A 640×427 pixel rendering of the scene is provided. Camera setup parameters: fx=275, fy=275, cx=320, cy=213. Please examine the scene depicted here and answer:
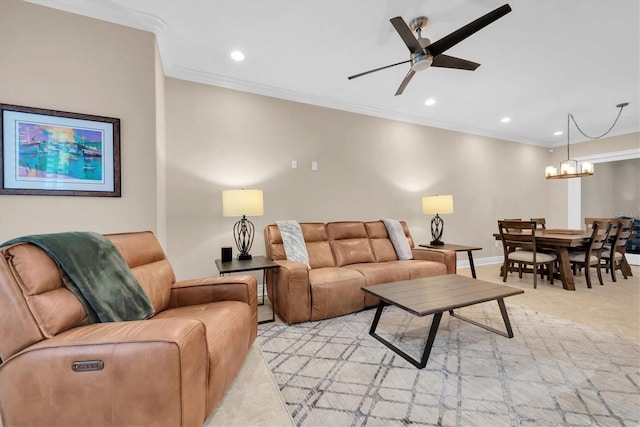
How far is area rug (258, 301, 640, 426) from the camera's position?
1385mm

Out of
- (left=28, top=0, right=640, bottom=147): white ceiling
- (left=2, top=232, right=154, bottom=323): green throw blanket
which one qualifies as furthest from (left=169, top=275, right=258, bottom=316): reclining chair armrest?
(left=28, top=0, right=640, bottom=147): white ceiling

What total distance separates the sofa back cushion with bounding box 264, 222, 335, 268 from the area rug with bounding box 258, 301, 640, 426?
0.75 m

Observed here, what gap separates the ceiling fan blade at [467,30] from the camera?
1750 millimetres

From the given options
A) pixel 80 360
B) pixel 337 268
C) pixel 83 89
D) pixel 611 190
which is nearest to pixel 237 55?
pixel 83 89

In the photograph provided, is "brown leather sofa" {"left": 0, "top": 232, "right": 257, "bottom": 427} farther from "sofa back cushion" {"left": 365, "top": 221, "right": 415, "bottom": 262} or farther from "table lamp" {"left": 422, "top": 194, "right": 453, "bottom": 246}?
"table lamp" {"left": 422, "top": 194, "right": 453, "bottom": 246}

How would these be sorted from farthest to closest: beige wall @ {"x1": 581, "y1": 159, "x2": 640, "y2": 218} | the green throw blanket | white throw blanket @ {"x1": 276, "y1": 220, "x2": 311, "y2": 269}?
beige wall @ {"x1": 581, "y1": 159, "x2": 640, "y2": 218}
white throw blanket @ {"x1": 276, "y1": 220, "x2": 311, "y2": 269}
the green throw blanket

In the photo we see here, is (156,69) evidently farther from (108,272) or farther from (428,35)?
(428,35)

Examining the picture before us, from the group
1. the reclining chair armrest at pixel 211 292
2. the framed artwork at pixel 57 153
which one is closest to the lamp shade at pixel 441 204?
the reclining chair armrest at pixel 211 292

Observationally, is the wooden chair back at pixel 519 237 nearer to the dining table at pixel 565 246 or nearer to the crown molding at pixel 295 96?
the dining table at pixel 565 246

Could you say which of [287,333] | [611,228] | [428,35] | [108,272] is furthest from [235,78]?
[611,228]

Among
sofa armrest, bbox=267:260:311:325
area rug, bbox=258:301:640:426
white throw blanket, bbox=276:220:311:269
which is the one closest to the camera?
area rug, bbox=258:301:640:426

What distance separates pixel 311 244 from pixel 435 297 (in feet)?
5.15

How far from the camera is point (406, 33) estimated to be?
79.0 inches

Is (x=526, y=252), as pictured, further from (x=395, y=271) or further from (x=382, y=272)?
(x=382, y=272)
